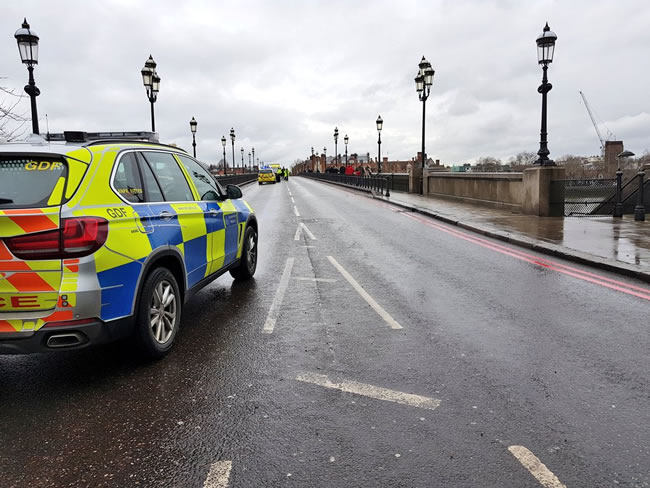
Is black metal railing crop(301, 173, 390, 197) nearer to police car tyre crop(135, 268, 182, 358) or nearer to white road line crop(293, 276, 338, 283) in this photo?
white road line crop(293, 276, 338, 283)

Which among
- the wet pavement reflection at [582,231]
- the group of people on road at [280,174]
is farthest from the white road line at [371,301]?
the group of people on road at [280,174]

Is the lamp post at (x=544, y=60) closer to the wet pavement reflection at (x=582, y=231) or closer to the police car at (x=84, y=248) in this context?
the wet pavement reflection at (x=582, y=231)

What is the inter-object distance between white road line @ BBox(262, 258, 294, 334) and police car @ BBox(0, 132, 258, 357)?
103 cm

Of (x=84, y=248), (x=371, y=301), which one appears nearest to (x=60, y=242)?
(x=84, y=248)

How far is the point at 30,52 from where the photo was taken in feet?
48.5

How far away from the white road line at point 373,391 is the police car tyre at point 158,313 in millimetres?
1257

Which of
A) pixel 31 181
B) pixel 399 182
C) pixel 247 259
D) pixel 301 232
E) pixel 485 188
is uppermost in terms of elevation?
pixel 399 182

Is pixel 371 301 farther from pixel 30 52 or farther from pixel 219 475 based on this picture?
pixel 30 52

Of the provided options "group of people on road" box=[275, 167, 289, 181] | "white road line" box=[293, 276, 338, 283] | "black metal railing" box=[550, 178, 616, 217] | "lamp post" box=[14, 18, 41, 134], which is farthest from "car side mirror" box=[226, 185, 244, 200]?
"group of people on road" box=[275, 167, 289, 181]

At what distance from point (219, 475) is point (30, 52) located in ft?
52.6

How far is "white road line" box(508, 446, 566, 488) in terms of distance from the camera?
2.61 metres

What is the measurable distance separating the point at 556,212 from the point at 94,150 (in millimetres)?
14615

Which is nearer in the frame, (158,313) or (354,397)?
(354,397)

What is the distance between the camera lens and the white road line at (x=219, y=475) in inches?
104
